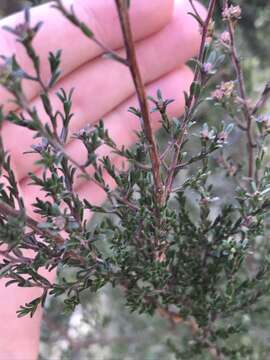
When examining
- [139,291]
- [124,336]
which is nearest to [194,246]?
[139,291]

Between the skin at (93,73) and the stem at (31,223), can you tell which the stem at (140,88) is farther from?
the skin at (93,73)

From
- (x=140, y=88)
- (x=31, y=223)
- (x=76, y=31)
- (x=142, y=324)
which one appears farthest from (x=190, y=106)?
(x=142, y=324)

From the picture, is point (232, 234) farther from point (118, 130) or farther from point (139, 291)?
point (118, 130)

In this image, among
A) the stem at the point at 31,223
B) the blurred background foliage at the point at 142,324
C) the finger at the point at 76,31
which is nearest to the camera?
the stem at the point at 31,223

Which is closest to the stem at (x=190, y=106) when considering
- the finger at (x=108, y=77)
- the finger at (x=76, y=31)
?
the finger at (x=76, y=31)

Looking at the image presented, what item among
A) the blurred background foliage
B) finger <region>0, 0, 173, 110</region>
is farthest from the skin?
the blurred background foliage

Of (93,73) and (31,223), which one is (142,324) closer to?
(93,73)

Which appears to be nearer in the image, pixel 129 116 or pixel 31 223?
pixel 31 223
